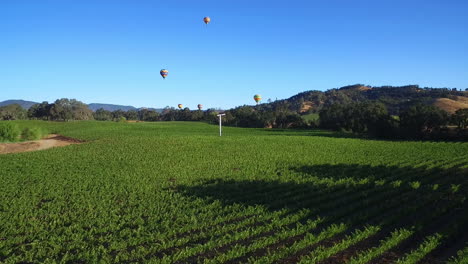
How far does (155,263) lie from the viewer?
892 centimetres

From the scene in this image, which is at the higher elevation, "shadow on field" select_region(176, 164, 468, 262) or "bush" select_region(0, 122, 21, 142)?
"bush" select_region(0, 122, 21, 142)

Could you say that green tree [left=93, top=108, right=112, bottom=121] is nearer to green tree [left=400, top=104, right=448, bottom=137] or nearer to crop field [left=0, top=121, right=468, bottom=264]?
green tree [left=400, top=104, right=448, bottom=137]

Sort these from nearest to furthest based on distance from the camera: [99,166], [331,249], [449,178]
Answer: [331,249] < [449,178] < [99,166]

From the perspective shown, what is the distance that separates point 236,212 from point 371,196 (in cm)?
675

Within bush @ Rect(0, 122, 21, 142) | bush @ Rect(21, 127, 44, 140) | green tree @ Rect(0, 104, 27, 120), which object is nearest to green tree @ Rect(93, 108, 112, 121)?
green tree @ Rect(0, 104, 27, 120)

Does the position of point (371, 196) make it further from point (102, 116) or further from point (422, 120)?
point (102, 116)

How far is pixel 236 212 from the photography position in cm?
1345

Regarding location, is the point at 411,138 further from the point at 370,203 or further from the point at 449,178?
the point at 370,203

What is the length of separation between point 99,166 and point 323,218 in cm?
1966

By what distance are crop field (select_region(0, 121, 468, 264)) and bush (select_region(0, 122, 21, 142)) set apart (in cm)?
3072

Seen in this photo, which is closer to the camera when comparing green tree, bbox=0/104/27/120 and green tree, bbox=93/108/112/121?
green tree, bbox=0/104/27/120

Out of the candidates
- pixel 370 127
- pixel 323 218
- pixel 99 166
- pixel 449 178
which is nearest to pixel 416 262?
pixel 323 218

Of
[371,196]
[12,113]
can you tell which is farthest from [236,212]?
[12,113]

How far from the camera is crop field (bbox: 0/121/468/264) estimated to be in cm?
955
